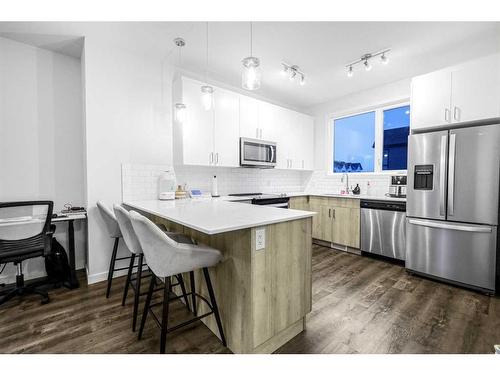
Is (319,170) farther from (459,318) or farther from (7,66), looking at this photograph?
(7,66)

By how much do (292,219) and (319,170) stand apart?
3446 millimetres

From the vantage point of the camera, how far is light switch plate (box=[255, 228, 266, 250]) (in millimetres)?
1406

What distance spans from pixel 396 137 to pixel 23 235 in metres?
4.98

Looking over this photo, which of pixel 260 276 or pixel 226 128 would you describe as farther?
pixel 226 128

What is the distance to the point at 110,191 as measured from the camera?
2682 mm

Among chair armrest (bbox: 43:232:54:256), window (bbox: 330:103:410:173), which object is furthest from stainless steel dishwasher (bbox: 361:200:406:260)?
chair armrest (bbox: 43:232:54:256)

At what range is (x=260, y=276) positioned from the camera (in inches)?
56.4

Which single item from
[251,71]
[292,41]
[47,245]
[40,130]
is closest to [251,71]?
[251,71]

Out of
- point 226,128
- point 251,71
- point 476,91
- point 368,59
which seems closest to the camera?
point 251,71

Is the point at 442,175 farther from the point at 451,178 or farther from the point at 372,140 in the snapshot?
the point at 372,140

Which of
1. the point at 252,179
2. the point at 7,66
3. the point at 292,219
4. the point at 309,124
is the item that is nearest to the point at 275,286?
the point at 292,219

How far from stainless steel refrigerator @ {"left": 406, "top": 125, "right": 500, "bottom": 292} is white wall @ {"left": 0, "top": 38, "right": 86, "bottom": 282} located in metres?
4.01

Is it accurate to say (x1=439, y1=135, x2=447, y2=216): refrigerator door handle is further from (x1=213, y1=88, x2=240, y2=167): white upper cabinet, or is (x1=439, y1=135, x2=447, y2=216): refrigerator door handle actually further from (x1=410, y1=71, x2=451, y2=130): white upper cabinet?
(x1=213, y1=88, x2=240, y2=167): white upper cabinet

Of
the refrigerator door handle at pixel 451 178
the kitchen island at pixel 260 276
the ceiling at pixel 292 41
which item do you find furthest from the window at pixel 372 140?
the kitchen island at pixel 260 276
